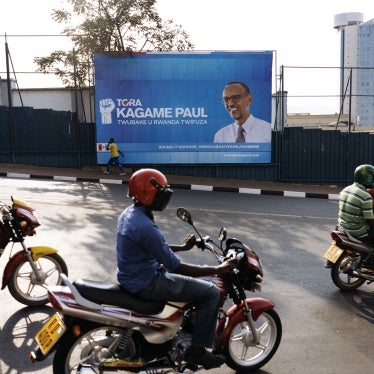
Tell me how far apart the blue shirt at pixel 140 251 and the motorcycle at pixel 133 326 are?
0.40 feet

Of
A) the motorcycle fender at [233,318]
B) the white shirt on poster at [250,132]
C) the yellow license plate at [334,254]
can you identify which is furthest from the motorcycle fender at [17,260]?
the white shirt on poster at [250,132]

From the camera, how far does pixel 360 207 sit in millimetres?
6027

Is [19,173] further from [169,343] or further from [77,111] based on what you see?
[169,343]

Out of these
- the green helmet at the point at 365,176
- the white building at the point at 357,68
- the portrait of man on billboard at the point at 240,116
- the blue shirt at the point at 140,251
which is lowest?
the blue shirt at the point at 140,251

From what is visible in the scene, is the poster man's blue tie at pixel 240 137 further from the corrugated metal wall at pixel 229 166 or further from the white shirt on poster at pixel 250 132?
the corrugated metal wall at pixel 229 166

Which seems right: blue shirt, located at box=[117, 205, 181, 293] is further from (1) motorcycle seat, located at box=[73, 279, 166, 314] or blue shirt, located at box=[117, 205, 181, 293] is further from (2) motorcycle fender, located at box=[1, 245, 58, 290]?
(2) motorcycle fender, located at box=[1, 245, 58, 290]

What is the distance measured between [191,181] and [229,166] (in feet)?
6.75

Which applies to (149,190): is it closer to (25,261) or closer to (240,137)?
(25,261)

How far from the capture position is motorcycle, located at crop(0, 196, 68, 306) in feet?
17.3

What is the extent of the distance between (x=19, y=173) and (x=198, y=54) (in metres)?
7.49

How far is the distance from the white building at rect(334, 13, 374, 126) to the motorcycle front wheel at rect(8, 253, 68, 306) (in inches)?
648

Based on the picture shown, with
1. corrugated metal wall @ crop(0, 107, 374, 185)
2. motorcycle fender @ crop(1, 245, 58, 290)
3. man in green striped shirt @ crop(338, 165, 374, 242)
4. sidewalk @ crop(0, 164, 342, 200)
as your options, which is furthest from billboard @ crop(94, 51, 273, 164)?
motorcycle fender @ crop(1, 245, 58, 290)

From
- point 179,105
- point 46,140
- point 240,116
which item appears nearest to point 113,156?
point 179,105

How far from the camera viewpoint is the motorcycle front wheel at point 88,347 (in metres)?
3.49
